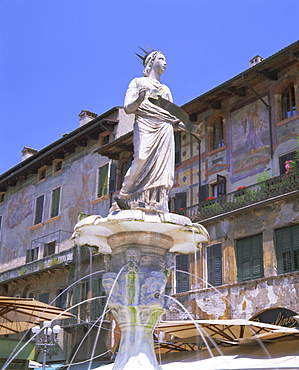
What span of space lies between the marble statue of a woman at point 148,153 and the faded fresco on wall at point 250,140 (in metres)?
13.5

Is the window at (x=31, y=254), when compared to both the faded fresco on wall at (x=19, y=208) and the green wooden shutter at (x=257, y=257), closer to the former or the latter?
the faded fresco on wall at (x=19, y=208)

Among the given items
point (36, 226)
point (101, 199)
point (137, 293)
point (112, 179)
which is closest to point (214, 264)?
point (112, 179)

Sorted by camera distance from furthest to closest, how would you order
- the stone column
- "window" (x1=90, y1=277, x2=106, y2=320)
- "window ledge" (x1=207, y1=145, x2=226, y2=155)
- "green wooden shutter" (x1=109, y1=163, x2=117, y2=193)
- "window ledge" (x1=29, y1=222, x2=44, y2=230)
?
"window ledge" (x1=29, y1=222, x2=44, y2=230) < "green wooden shutter" (x1=109, y1=163, x2=117, y2=193) < "window" (x1=90, y1=277, x2=106, y2=320) < "window ledge" (x1=207, y1=145, x2=226, y2=155) < the stone column

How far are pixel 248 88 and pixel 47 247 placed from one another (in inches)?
601

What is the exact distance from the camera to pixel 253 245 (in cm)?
1923

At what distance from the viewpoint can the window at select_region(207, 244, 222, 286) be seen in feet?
65.5

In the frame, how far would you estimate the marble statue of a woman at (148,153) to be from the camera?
7215 mm

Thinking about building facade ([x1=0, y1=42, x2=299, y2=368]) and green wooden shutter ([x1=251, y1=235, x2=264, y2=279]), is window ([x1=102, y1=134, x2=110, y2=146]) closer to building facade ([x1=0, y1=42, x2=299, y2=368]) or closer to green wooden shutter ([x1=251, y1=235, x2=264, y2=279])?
building facade ([x1=0, y1=42, x2=299, y2=368])

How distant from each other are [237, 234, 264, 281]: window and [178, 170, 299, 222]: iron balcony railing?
1.23 m

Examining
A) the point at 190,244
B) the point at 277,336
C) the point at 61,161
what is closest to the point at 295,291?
the point at 277,336

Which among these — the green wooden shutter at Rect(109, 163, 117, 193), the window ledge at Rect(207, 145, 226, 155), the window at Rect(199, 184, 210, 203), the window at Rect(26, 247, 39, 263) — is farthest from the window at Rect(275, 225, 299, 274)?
the window at Rect(26, 247, 39, 263)

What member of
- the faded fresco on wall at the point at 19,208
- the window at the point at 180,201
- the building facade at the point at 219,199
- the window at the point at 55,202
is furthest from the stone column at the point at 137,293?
the faded fresco on wall at the point at 19,208

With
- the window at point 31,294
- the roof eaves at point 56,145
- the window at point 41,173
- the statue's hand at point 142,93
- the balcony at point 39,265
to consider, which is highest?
the roof eaves at point 56,145

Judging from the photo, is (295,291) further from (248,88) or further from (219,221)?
(248,88)
